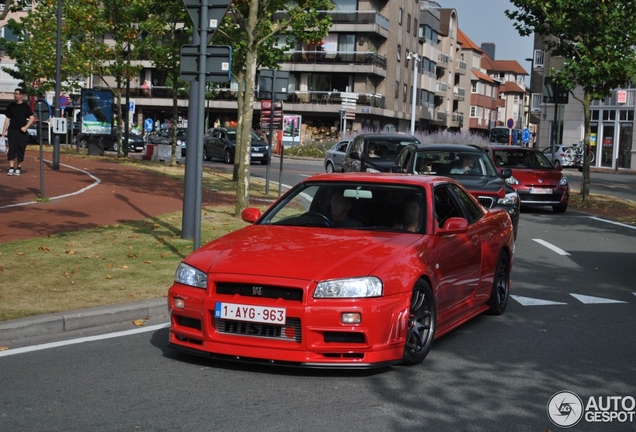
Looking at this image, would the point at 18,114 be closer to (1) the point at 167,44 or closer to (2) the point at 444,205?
(1) the point at 167,44

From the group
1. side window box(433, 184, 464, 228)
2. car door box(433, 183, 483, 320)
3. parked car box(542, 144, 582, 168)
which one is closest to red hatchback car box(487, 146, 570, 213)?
car door box(433, 183, 483, 320)

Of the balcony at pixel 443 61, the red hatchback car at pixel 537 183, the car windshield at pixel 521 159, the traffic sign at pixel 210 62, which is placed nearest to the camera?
the traffic sign at pixel 210 62

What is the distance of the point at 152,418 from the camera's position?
5.55 metres

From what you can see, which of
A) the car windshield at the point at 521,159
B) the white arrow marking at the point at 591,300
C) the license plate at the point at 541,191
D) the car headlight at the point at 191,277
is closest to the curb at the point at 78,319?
the car headlight at the point at 191,277

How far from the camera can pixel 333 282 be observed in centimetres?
654

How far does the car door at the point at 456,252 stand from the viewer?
774cm

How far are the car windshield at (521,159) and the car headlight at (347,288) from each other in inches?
726

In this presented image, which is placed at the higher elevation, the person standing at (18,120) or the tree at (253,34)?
the tree at (253,34)

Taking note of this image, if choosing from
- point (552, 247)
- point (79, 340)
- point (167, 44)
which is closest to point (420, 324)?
point (79, 340)

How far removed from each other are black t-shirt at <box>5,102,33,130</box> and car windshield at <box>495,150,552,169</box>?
11742 millimetres

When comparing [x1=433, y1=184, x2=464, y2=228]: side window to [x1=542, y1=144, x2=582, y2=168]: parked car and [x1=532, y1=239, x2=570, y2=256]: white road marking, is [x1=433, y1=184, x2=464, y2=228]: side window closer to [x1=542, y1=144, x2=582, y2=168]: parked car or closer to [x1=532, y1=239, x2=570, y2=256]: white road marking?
[x1=532, y1=239, x2=570, y2=256]: white road marking

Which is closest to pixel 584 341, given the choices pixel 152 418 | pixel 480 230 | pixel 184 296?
pixel 480 230
